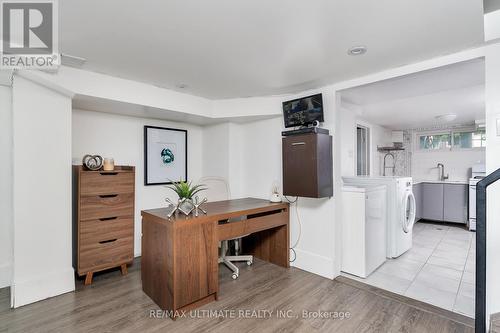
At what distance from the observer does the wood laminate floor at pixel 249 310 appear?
1887 millimetres

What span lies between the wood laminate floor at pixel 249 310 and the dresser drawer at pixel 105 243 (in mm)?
201

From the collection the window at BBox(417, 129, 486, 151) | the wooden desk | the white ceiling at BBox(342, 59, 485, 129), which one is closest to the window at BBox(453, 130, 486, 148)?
the window at BBox(417, 129, 486, 151)

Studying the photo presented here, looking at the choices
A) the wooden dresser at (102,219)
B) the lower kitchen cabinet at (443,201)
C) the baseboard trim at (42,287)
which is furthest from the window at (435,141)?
the baseboard trim at (42,287)

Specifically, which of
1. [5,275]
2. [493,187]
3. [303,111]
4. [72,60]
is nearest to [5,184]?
[5,275]

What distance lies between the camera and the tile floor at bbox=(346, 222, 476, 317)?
2.29 meters

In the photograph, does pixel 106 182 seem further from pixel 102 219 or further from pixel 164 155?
pixel 164 155

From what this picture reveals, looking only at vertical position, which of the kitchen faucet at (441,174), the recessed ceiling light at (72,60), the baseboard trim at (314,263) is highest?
the recessed ceiling light at (72,60)

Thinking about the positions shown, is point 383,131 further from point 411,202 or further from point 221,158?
point 221,158

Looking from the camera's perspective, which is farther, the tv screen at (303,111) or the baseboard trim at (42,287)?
the tv screen at (303,111)

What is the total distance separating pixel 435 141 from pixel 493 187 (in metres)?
4.57

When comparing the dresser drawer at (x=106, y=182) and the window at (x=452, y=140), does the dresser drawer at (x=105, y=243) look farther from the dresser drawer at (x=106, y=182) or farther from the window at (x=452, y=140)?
the window at (x=452, y=140)

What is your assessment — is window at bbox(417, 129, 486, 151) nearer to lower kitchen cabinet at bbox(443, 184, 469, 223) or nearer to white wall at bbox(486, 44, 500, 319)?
lower kitchen cabinet at bbox(443, 184, 469, 223)

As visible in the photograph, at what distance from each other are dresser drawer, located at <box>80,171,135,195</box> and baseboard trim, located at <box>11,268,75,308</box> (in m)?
0.77

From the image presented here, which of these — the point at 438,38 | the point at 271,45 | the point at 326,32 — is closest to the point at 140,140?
the point at 271,45
